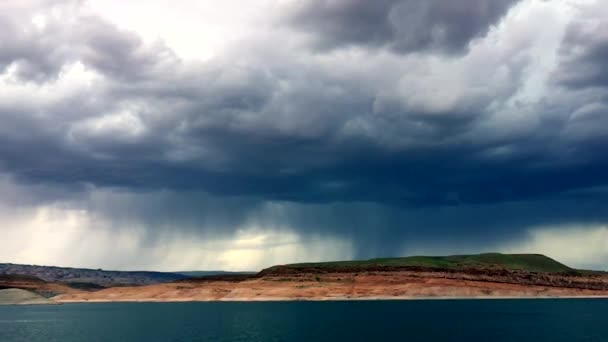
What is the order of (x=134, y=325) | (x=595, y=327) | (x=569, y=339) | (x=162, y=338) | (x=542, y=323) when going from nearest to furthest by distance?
1. (x=569, y=339)
2. (x=162, y=338)
3. (x=595, y=327)
4. (x=542, y=323)
5. (x=134, y=325)

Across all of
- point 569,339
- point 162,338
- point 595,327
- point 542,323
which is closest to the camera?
point 569,339

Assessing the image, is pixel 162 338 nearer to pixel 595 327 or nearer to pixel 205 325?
pixel 205 325

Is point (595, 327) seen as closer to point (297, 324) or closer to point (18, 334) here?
point (297, 324)

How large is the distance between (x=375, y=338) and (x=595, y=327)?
49.5m

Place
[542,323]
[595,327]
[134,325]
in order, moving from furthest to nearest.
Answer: [134,325], [542,323], [595,327]

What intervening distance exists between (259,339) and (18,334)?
184ft

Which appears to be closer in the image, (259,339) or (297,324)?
(259,339)

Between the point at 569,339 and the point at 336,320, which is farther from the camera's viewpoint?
the point at 336,320

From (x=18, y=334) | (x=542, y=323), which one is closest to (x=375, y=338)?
(x=542, y=323)

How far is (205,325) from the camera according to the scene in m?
134

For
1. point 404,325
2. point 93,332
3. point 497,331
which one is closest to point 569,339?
point 497,331

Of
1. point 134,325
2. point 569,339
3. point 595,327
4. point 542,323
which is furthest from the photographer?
point 134,325

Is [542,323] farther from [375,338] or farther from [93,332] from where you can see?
[93,332]

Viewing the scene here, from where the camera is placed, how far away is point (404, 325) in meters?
124
